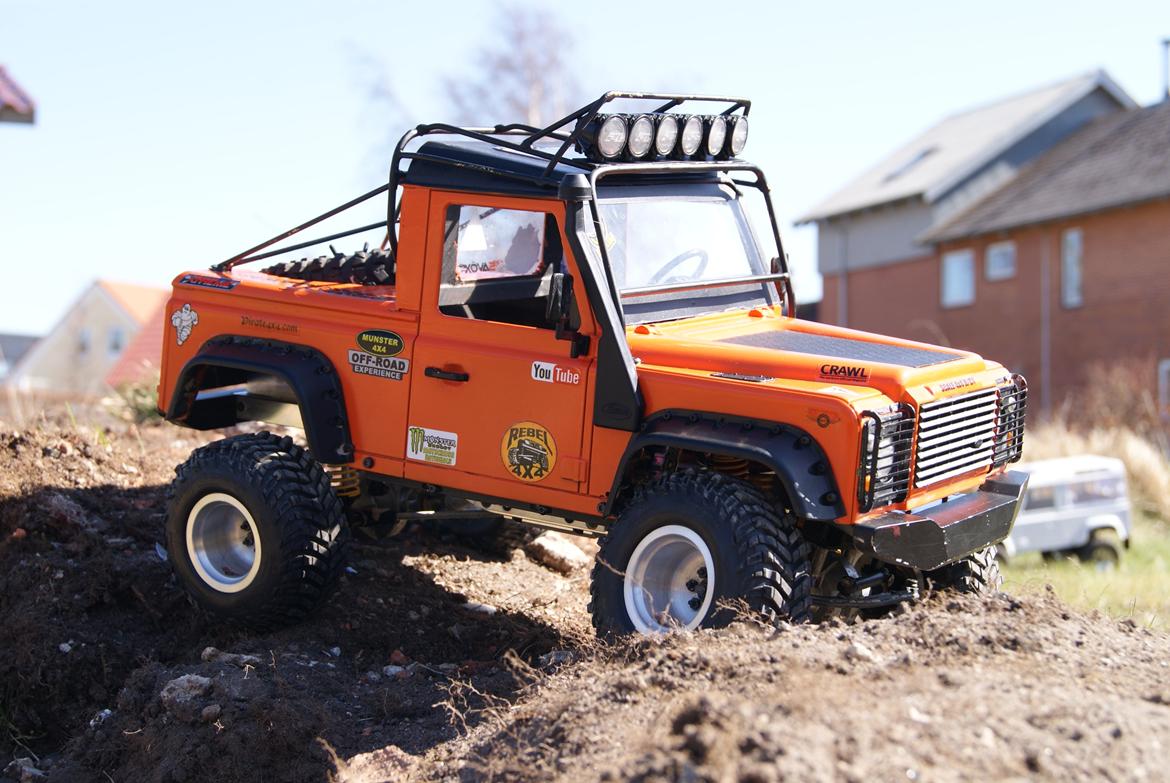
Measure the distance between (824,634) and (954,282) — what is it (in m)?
29.6

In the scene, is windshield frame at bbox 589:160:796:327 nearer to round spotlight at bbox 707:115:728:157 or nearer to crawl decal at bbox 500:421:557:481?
round spotlight at bbox 707:115:728:157

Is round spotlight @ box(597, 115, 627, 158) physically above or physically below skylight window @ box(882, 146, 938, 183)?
below

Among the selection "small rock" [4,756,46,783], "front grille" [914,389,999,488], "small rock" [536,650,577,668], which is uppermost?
"front grille" [914,389,999,488]

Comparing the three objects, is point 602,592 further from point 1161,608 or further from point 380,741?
point 1161,608

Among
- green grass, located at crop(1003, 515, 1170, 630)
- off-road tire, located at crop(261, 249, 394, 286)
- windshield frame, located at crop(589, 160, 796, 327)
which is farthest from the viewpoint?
green grass, located at crop(1003, 515, 1170, 630)

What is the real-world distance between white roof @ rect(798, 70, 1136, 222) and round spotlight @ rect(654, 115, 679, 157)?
2817 cm

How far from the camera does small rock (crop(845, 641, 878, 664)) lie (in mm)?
4805

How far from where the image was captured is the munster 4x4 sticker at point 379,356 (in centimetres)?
666

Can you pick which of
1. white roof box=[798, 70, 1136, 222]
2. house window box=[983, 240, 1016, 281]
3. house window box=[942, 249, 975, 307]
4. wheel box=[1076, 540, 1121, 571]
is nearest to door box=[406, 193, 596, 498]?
wheel box=[1076, 540, 1121, 571]

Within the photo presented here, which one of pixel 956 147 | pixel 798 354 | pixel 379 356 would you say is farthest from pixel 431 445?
pixel 956 147

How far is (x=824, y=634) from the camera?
5.13m

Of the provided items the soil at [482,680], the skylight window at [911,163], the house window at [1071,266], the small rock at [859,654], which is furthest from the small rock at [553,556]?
the skylight window at [911,163]

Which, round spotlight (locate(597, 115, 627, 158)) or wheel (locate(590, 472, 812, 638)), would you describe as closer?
wheel (locate(590, 472, 812, 638))

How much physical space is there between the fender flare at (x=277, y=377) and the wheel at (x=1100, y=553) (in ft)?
29.3
